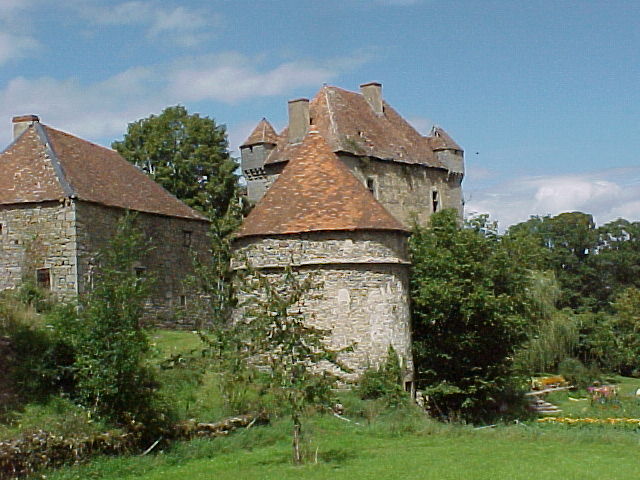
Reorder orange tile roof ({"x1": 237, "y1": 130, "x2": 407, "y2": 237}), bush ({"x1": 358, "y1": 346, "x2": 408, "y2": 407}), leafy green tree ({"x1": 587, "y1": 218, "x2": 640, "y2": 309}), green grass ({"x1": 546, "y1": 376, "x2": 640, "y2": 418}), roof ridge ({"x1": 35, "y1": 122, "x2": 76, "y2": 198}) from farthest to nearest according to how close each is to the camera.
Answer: leafy green tree ({"x1": 587, "y1": 218, "x2": 640, "y2": 309}), green grass ({"x1": 546, "y1": 376, "x2": 640, "y2": 418}), roof ridge ({"x1": 35, "y1": 122, "x2": 76, "y2": 198}), orange tile roof ({"x1": 237, "y1": 130, "x2": 407, "y2": 237}), bush ({"x1": 358, "y1": 346, "x2": 408, "y2": 407})

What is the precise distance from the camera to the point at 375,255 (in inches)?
978

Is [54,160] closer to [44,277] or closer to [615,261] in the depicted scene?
[44,277]

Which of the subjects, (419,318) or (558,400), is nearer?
(419,318)

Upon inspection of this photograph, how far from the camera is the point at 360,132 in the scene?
124ft

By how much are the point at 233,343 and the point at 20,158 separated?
12.7m

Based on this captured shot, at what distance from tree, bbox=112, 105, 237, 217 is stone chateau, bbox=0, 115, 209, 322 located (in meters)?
12.0

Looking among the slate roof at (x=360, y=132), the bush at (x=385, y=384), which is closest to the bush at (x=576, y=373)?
the slate roof at (x=360, y=132)

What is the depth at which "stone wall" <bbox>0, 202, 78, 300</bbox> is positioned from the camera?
25656mm

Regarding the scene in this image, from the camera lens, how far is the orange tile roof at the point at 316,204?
2491 cm

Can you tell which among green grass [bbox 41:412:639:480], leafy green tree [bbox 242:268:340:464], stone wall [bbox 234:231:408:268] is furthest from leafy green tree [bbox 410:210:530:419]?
leafy green tree [bbox 242:268:340:464]

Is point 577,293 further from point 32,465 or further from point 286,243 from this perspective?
point 32,465

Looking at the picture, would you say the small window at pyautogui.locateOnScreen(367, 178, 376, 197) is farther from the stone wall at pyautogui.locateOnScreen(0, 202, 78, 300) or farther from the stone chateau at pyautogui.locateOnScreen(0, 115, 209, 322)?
the stone wall at pyautogui.locateOnScreen(0, 202, 78, 300)

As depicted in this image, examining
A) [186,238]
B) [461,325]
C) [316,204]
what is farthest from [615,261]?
[316,204]

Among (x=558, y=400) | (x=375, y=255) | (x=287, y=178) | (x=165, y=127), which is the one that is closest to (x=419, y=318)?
(x=375, y=255)
